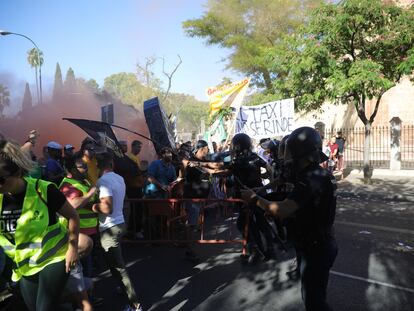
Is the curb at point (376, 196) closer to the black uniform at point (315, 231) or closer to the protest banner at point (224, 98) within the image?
the protest banner at point (224, 98)

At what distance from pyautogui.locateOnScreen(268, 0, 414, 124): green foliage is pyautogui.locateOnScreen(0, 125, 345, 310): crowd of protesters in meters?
5.74

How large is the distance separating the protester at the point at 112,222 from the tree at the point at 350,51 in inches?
353

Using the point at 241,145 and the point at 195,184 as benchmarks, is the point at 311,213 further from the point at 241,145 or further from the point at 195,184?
the point at 195,184

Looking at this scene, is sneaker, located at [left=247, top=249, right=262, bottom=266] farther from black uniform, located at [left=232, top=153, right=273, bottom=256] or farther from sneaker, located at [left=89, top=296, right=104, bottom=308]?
sneaker, located at [left=89, top=296, right=104, bottom=308]

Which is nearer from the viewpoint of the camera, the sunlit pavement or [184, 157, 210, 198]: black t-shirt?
the sunlit pavement

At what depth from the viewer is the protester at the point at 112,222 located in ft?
11.8

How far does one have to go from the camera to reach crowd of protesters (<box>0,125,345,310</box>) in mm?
2408

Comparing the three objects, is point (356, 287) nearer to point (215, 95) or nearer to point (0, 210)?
point (0, 210)

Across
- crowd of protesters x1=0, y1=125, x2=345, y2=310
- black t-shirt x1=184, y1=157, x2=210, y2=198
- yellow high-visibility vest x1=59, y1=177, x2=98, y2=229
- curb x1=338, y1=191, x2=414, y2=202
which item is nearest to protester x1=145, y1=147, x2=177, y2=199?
crowd of protesters x1=0, y1=125, x2=345, y2=310

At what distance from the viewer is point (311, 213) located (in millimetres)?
2639

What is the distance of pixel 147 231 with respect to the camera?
18.4ft

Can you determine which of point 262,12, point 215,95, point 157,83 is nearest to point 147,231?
point 215,95

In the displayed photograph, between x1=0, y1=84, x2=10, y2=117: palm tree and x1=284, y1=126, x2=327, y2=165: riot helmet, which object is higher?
x1=0, y1=84, x2=10, y2=117: palm tree

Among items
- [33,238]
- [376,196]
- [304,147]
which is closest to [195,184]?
[304,147]
